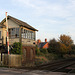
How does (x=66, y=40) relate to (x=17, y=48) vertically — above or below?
above

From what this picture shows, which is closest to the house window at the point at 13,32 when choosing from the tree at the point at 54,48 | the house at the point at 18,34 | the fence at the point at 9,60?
the house at the point at 18,34

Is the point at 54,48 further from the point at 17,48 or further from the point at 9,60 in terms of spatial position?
the point at 9,60

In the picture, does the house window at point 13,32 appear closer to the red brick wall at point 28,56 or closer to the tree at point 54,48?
the red brick wall at point 28,56

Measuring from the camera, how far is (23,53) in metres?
21.9

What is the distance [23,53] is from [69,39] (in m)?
36.7

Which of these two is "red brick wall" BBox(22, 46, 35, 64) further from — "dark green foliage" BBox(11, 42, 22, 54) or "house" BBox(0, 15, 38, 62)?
"dark green foliage" BBox(11, 42, 22, 54)

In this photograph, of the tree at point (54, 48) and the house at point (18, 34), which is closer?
the house at point (18, 34)

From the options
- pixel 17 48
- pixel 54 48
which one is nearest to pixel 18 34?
pixel 17 48

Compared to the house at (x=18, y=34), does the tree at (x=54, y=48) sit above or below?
below

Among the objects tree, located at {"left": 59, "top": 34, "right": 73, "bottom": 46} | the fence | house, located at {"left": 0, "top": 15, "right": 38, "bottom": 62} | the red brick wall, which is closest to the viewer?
the fence

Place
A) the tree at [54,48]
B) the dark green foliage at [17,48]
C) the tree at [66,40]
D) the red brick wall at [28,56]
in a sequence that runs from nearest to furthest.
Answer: the dark green foliage at [17,48], the red brick wall at [28,56], the tree at [54,48], the tree at [66,40]

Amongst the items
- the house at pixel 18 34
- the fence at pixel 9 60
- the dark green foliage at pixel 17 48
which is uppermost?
the house at pixel 18 34

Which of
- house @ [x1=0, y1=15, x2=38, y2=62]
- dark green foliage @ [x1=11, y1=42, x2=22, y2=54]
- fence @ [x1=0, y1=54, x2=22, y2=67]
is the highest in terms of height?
house @ [x1=0, y1=15, x2=38, y2=62]

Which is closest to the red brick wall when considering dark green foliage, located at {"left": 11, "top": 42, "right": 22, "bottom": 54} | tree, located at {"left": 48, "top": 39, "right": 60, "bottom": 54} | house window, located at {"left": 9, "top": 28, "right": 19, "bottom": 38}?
dark green foliage, located at {"left": 11, "top": 42, "right": 22, "bottom": 54}
